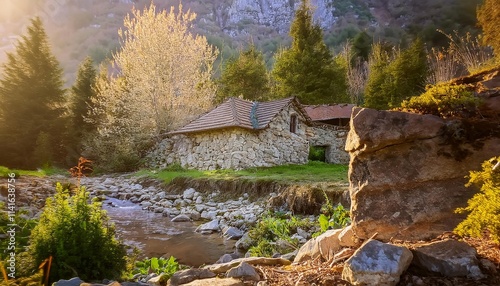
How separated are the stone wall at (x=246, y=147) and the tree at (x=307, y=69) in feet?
30.4

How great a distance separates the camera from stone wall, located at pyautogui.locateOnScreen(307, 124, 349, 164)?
68.5 feet

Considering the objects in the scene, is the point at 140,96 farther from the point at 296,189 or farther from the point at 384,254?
the point at 384,254

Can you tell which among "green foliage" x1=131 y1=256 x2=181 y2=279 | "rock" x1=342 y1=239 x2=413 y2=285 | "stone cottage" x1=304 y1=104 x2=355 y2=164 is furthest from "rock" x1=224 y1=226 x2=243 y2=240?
"stone cottage" x1=304 y1=104 x2=355 y2=164

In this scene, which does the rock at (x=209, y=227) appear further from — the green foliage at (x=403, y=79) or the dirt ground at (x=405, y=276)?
the green foliage at (x=403, y=79)

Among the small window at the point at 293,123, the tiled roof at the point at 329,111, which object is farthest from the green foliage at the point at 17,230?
the tiled roof at the point at 329,111

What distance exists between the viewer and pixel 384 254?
2.02m

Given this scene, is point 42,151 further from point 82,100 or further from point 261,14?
point 261,14

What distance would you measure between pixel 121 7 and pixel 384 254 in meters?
82.3

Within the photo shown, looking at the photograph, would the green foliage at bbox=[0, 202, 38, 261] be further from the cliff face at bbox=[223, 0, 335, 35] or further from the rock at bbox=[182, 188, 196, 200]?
the cliff face at bbox=[223, 0, 335, 35]

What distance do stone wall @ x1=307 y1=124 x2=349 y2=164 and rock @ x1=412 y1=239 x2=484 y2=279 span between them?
1888cm

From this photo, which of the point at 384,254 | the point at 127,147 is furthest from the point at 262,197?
the point at 127,147

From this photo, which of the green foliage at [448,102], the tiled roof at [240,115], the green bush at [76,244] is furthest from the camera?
the tiled roof at [240,115]

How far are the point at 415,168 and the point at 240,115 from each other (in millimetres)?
13276

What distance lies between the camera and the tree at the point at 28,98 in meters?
20.0
